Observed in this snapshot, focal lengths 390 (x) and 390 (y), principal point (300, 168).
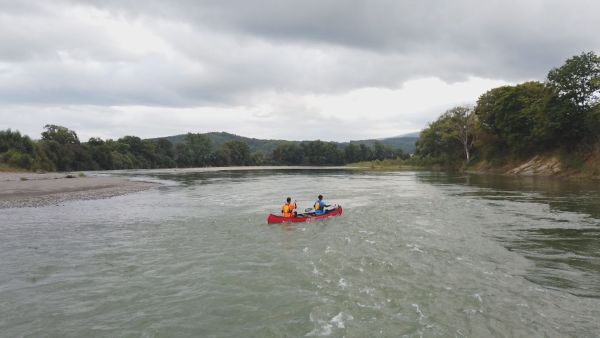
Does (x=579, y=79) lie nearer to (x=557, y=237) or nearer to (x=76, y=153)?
(x=557, y=237)

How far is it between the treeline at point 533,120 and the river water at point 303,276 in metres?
48.4

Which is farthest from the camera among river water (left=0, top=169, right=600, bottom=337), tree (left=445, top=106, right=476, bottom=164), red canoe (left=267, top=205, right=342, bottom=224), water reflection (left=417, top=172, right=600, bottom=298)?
tree (left=445, top=106, right=476, bottom=164)

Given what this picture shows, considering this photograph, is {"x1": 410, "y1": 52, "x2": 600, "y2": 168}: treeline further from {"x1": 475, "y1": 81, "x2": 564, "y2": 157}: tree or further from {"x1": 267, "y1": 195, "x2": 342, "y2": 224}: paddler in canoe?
{"x1": 267, "y1": 195, "x2": 342, "y2": 224}: paddler in canoe

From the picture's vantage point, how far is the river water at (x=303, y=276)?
10.3 metres

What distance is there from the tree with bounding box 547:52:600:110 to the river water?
160ft

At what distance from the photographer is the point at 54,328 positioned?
33.5 ft

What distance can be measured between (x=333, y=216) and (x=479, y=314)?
17.7 m

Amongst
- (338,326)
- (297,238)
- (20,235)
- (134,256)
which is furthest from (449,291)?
(20,235)

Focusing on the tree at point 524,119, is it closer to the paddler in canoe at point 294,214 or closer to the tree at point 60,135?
the paddler in canoe at point 294,214

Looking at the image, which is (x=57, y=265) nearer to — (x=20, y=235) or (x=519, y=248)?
(x=20, y=235)

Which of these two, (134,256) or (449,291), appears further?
(134,256)

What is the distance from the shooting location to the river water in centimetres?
1027

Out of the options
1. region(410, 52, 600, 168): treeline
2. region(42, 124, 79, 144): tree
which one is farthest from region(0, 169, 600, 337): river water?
region(42, 124, 79, 144): tree

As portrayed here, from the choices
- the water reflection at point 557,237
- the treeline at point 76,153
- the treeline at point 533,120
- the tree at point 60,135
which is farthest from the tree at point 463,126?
the tree at point 60,135
